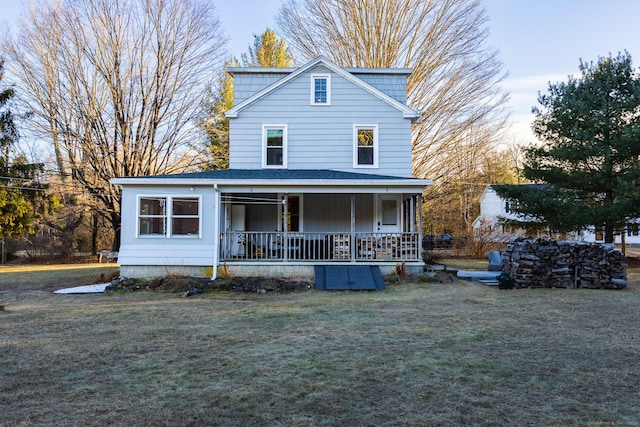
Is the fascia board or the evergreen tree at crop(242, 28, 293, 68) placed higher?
the evergreen tree at crop(242, 28, 293, 68)

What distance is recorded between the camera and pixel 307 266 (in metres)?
13.4

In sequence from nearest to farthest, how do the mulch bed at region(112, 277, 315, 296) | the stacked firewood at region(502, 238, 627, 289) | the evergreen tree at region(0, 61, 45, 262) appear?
1. the mulch bed at region(112, 277, 315, 296)
2. the stacked firewood at region(502, 238, 627, 289)
3. the evergreen tree at region(0, 61, 45, 262)

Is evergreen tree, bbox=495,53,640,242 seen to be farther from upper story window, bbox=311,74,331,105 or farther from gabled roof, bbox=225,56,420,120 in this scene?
upper story window, bbox=311,74,331,105

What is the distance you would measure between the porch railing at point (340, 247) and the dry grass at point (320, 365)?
13.2 ft

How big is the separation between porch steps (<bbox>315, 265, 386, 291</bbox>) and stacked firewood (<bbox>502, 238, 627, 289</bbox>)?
3.95m

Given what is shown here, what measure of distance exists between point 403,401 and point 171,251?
34.3 ft

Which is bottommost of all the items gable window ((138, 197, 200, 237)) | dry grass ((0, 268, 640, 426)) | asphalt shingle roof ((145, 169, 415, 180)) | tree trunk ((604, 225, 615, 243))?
dry grass ((0, 268, 640, 426))

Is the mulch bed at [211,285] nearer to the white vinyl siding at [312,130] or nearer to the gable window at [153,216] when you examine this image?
the gable window at [153,216]

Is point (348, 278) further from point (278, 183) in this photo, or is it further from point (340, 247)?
point (278, 183)

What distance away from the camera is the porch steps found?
12.3 metres

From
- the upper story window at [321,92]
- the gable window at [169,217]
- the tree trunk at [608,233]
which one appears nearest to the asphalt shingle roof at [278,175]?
the gable window at [169,217]

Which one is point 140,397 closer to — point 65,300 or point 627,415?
point 627,415

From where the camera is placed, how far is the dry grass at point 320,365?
12.7 ft

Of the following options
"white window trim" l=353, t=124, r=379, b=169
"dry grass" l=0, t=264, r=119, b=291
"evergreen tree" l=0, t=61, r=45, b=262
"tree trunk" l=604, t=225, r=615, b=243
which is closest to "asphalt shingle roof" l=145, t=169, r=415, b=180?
"white window trim" l=353, t=124, r=379, b=169
